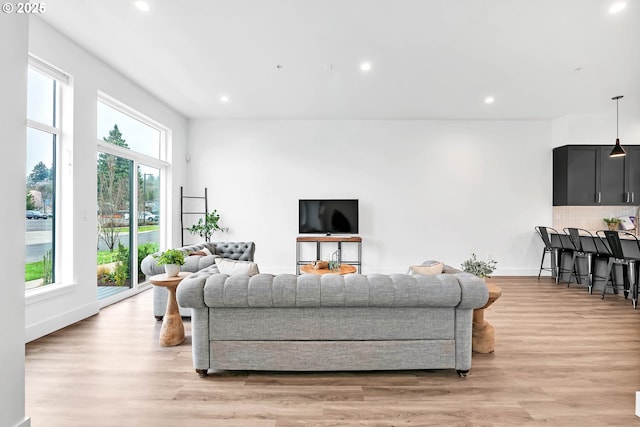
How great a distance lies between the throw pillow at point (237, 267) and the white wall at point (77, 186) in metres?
1.92

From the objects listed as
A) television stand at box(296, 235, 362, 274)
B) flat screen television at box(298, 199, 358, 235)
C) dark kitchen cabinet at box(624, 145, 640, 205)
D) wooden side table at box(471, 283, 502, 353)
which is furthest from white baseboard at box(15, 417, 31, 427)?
dark kitchen cabinet at box(624, 145, 640, 205)

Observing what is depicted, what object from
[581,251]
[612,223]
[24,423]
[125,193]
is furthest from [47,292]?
[612,223]

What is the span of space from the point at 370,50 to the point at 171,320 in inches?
140

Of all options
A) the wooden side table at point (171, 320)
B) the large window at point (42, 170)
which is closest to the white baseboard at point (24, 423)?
the wooden side table at point (171, 320)

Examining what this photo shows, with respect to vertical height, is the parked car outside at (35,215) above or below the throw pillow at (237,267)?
above

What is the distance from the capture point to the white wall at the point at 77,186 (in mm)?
3229

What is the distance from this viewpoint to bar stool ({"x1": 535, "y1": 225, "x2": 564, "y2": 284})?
5.88m

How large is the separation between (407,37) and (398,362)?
3.13 metres

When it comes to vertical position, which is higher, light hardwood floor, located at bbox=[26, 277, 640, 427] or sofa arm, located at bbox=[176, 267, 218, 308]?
sofa arm, located at bbox=[176, 267, 218, 308]

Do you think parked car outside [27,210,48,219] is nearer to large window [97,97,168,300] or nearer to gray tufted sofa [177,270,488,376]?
large window [97,97,168,300]

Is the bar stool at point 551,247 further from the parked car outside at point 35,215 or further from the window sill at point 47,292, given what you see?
the parked car outside at point 35,215

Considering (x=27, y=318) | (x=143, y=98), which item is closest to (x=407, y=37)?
(x=143, y=98)

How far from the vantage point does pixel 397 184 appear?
6.45m

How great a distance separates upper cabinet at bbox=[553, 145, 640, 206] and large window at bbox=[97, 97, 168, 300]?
750 centimetres
